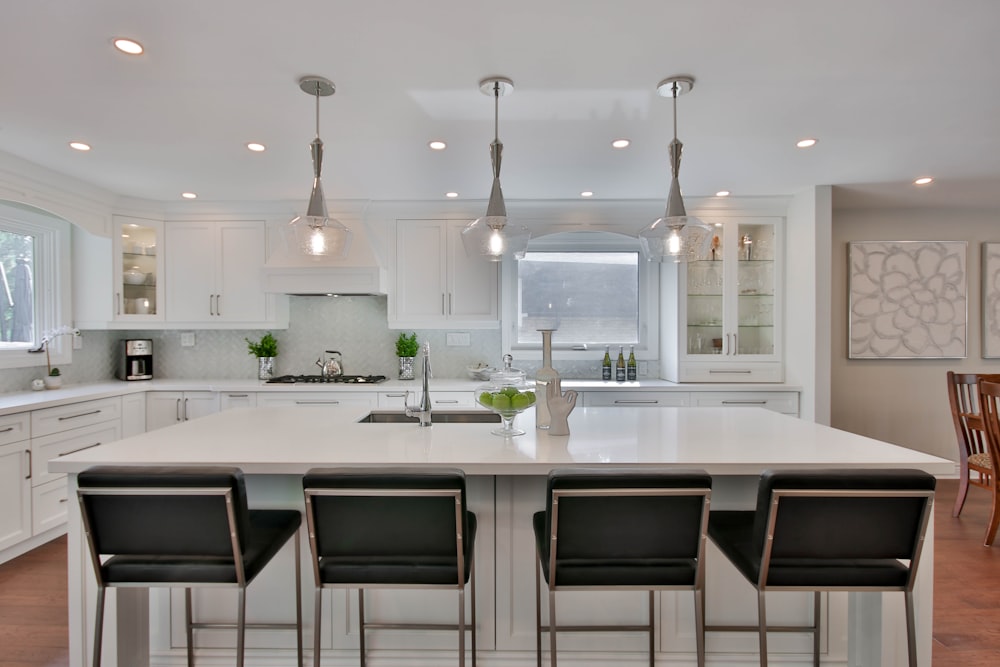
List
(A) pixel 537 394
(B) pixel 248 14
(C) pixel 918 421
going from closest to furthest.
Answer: (B) pixel 248 14, (A) pixel 537 394, (C) pixel 918 421

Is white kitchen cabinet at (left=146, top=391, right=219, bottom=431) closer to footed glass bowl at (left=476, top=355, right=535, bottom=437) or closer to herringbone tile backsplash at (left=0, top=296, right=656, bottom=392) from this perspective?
herringbone tile backsplash at (left=0, top=296, right=656, bottom=392)

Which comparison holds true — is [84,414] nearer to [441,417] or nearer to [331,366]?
[331,366]

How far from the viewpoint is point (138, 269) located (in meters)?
4.12

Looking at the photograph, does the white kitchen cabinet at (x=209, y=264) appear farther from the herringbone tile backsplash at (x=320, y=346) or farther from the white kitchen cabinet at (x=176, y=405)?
the white kitchen cabinet at (x=176, y=405)

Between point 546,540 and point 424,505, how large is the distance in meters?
0.39

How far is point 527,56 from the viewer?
74.8 inches

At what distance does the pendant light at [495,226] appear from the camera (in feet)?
6.95

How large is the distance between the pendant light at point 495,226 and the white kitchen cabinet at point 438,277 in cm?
181

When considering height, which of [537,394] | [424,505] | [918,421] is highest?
[537,394]

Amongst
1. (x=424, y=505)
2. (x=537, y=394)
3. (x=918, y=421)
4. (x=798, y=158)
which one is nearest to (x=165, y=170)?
(x=537, y=394)

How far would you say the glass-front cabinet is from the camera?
13.1 feet

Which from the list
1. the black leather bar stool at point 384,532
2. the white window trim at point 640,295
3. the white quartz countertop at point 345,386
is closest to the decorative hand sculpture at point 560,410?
the black leather bar stool at point 384,532

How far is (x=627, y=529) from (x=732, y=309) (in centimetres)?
314

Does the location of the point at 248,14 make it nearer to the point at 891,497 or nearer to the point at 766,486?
the point at 766,486
